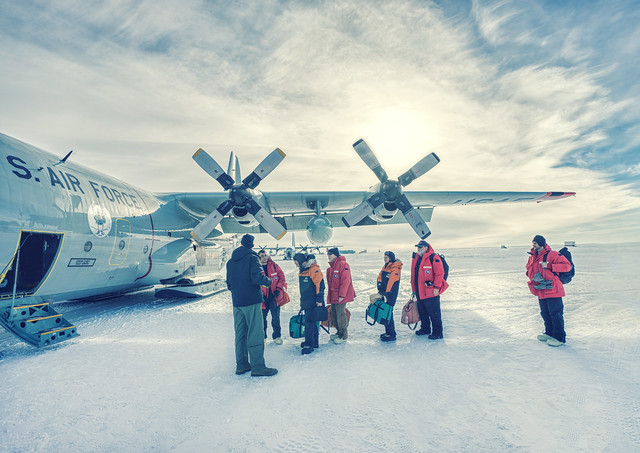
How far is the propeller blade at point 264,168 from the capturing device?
891 cm

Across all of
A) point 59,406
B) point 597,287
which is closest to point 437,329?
point 59,406

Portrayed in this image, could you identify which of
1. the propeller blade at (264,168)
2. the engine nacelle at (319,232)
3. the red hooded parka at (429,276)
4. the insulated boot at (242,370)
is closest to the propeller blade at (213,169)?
the propeller blade at (264,168)

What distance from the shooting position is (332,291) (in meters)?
5.97

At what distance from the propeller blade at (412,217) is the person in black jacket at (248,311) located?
5.66 metres

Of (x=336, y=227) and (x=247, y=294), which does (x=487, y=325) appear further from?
(x=336, y=227)

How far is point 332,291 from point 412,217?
4378 millimetres

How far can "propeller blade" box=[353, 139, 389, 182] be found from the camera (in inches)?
355

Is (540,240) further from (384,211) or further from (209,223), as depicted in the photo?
(209,223)

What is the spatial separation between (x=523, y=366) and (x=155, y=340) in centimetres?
648

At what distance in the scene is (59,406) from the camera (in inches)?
145

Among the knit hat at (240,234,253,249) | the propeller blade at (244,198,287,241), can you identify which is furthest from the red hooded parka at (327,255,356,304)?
the propeller blade at (244,198,287,241)

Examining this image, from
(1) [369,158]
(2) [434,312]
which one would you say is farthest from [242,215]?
(2) [434,312]

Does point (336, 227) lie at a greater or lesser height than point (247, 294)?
greater

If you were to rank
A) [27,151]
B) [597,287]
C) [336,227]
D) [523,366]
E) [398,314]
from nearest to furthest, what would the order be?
[523,366] < [27,151] < [398,314] < [597,287] < [336,227]
